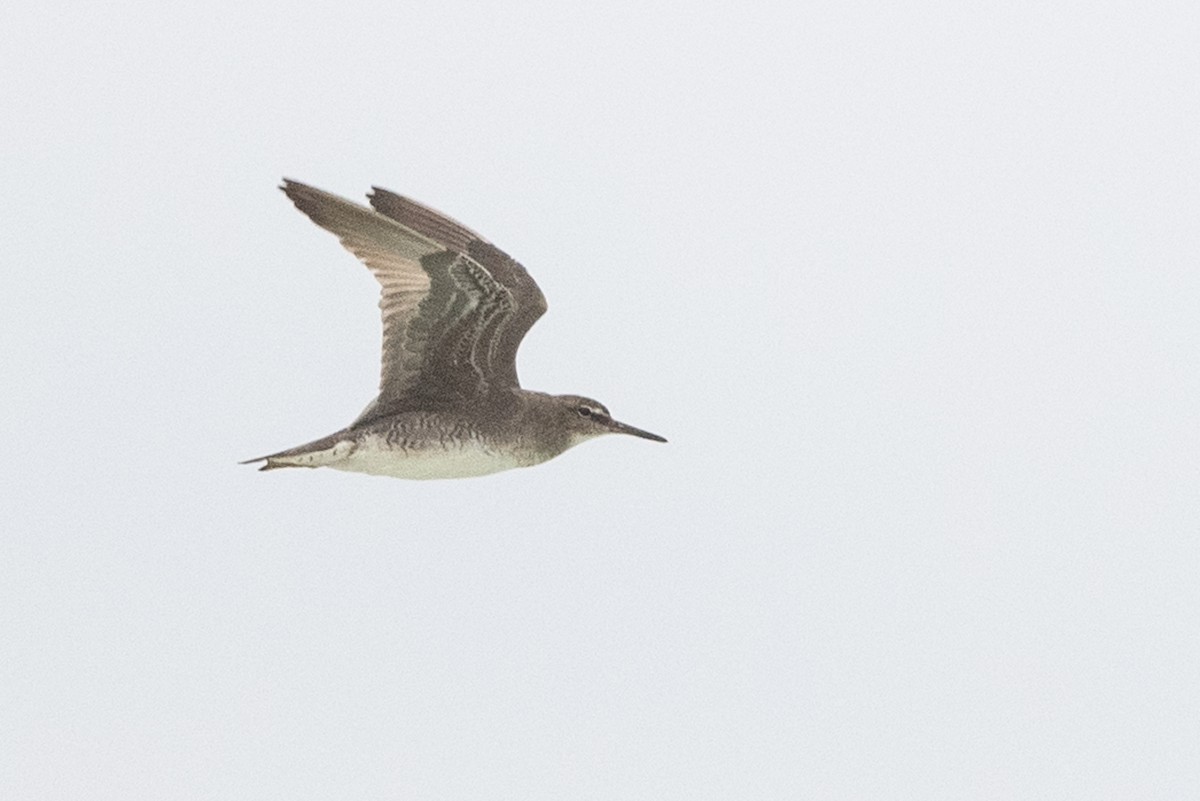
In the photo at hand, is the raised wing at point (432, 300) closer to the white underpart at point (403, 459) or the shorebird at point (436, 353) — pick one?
the shorebird at point (436, 353)

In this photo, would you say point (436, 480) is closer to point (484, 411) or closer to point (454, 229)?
point (484, 411)

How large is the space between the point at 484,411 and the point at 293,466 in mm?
1238

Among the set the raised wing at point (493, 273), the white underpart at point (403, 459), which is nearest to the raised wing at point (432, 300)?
the raised wing at point (493, 273)

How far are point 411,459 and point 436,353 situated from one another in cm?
69

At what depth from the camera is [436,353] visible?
12805 mm

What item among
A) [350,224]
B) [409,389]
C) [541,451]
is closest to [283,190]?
[350,224]

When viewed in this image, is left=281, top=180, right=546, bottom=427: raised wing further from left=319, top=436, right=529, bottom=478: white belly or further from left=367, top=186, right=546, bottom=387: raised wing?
left=319, top=436, right=529, bottom=478: white belly

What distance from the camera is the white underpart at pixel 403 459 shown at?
12.5 meters

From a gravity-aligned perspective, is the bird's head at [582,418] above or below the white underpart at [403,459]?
above

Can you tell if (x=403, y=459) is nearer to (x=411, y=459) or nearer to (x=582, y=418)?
(x=411, y=459)

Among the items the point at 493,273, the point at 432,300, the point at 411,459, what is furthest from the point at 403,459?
the point at 493,273

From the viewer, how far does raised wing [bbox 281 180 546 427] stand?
40.6ft

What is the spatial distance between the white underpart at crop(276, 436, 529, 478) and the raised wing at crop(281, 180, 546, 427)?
0.31 meters

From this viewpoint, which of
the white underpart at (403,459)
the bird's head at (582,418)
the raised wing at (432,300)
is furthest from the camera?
the bird's head at (582,418)
